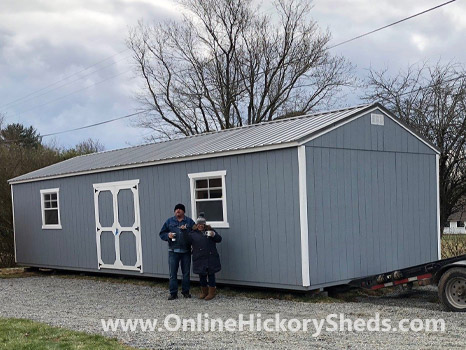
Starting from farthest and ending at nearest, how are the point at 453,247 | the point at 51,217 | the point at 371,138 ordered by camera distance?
the point at 51,217 → the point at 453,247 → the point at 371,138

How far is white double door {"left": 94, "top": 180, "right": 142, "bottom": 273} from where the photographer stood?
14023 mm

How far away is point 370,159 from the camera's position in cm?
1170

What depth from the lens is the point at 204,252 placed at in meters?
11.0

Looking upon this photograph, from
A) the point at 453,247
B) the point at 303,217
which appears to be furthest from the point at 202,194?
the point at 453,247

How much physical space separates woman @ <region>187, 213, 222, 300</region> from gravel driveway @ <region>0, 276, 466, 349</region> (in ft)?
1.52

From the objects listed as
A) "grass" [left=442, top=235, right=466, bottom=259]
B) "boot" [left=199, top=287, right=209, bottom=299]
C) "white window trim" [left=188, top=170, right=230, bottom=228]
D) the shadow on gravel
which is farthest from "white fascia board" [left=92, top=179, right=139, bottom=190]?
"grass" [left=442, top=235, right=466, bottom=259]

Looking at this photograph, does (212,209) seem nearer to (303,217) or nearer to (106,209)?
(303,217)

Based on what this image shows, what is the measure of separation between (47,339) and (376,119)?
7.23 meters

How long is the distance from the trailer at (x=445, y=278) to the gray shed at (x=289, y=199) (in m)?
1.31

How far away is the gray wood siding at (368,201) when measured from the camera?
10711 mm

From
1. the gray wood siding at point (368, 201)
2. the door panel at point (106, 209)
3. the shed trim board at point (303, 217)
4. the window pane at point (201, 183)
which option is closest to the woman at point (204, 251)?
the window pane at point (201, 183)

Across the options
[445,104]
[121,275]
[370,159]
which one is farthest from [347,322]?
[445,104]

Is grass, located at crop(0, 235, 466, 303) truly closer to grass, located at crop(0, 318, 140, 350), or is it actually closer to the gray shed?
the gray shed

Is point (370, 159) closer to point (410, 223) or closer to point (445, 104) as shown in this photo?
point (410, 223)
